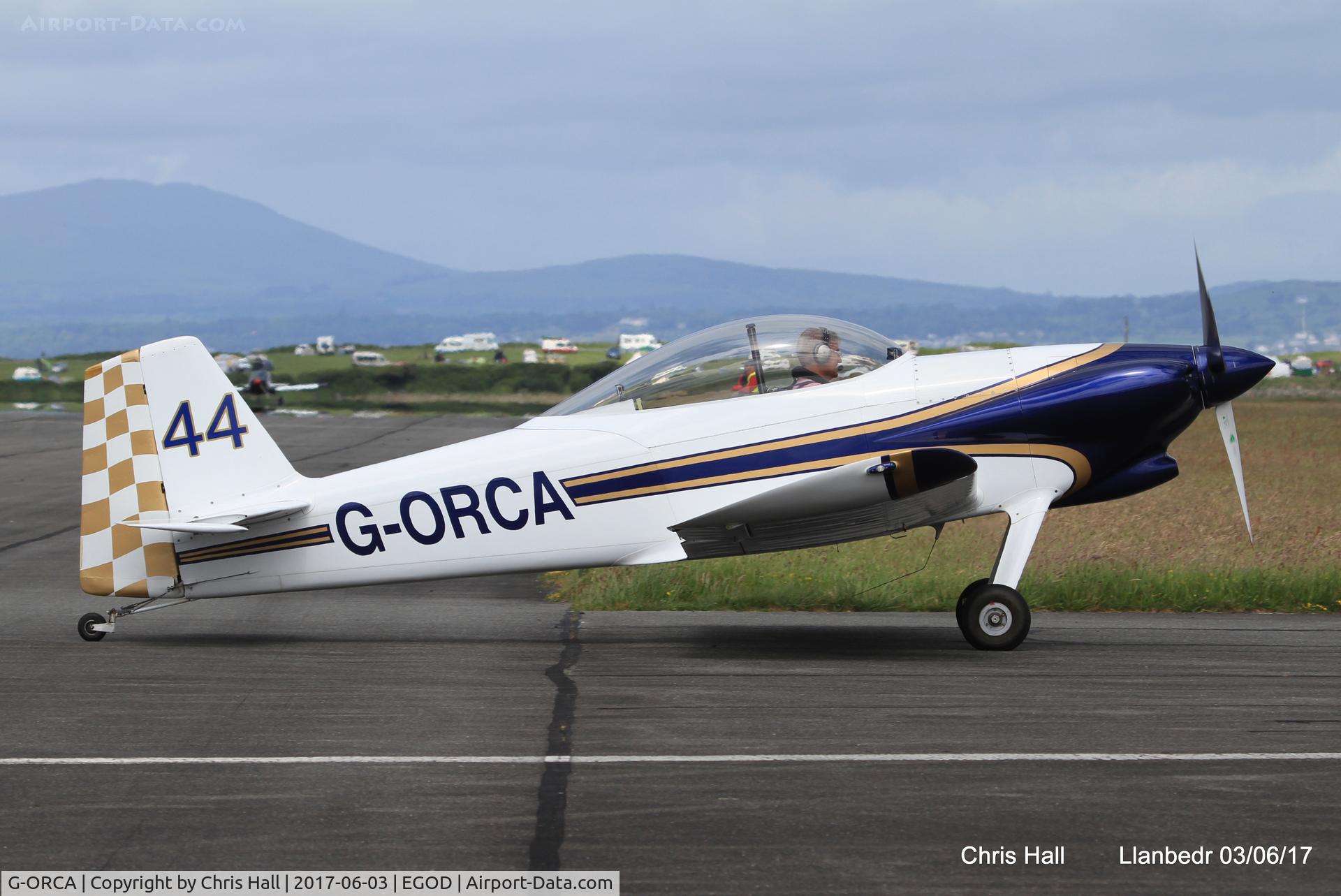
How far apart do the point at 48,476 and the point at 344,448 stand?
383 inches

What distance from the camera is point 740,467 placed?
30.2 ft

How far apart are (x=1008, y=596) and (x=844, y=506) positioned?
127 cm

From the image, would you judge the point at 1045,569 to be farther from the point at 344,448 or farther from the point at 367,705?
the point at 344,448

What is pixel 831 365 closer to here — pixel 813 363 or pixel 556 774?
pixel 813 363

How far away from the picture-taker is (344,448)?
114 feet

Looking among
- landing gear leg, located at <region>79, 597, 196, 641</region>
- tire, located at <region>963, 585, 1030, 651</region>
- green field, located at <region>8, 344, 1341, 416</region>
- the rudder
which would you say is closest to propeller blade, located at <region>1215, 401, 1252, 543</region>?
tire, located at <region>963, 585, 1030, 651</region>

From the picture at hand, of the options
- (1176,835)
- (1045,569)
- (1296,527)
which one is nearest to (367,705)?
(1176,835)

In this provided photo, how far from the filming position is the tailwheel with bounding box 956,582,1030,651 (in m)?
9.16

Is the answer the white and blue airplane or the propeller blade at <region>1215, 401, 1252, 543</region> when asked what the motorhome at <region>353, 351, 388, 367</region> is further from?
the propeller blade at <region>1215, 401, 1252, 543</region>

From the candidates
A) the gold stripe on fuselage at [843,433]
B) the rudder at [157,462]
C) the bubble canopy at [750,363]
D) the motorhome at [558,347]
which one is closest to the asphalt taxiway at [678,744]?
the rudder at [157,462]

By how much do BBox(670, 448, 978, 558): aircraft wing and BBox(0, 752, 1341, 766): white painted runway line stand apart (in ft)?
8.45

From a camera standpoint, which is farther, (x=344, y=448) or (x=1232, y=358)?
(x=344, y=448)

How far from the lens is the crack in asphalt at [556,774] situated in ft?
16.9

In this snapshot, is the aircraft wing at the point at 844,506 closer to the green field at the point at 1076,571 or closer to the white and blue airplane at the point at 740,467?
the white and blue airplane at the point at 740,467
